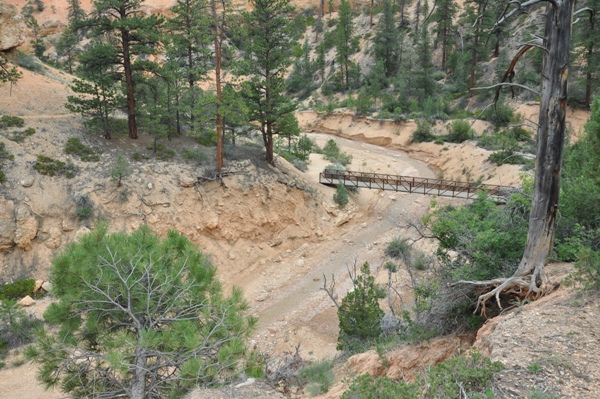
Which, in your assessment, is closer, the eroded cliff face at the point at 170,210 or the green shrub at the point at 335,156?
the eroded cliff face at the point at 170,210

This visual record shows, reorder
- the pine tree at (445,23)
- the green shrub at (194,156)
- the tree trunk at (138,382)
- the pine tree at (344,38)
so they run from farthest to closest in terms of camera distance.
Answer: the pine tree at (344,38) < the pine tree at (445,23) < the green shrub at (194,156) < the tree trunk at (138,382)

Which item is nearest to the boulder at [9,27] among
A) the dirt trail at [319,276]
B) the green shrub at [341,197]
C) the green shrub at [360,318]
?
the dirt trail at [319,276]

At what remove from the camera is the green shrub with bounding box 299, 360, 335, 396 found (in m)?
9.44

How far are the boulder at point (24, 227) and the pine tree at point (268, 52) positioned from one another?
37.3ft

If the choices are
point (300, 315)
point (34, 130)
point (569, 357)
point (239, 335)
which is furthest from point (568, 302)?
point (34, 130)

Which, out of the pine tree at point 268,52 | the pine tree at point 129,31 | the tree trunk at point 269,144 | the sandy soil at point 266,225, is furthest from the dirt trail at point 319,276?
the pine tree at point 129,31

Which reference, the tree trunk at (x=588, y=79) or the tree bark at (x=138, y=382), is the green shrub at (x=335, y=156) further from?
the tree bark at (x=138, y=382)

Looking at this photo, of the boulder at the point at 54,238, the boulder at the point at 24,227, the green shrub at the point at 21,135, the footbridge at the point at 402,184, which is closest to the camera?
the boulder at the point at 24,227

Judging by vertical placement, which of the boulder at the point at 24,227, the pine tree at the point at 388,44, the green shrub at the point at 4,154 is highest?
the pine tree at the point at 388,44

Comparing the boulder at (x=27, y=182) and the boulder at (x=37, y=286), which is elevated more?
the boulder at (x=27, y=182)

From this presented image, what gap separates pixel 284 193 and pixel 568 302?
54.9ft

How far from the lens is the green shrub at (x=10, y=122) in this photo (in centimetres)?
1850

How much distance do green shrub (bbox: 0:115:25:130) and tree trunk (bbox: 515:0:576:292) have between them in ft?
69.7

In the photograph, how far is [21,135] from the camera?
18.4 metres
